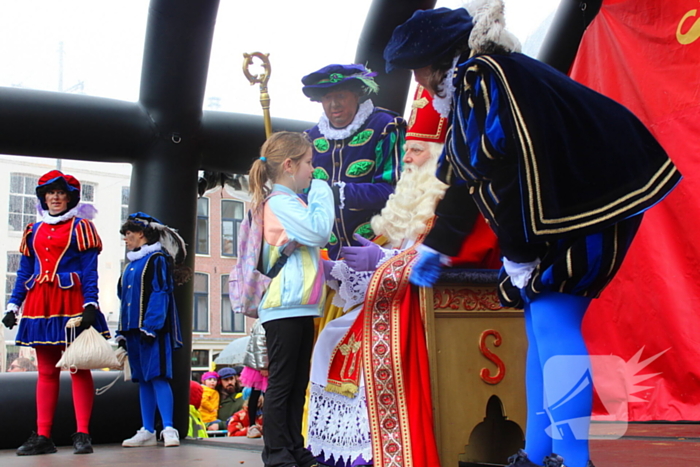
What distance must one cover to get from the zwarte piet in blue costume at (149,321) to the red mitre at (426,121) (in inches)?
88.2

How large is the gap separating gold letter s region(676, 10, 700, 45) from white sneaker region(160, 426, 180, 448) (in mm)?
3770

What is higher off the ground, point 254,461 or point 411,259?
point 411,259

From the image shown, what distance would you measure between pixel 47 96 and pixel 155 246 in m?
1.12

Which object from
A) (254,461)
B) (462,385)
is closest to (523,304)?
(462,385)

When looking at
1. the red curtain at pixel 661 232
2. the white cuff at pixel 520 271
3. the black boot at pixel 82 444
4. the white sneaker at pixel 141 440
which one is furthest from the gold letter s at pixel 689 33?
the black boot at pixel 82 444

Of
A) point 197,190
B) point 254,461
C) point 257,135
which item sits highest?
point 257,135

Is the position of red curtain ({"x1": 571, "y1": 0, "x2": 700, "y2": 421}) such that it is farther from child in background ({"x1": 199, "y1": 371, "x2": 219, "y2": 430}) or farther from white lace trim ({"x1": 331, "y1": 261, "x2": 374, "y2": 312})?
child in background ({"x1": 199, "y1": 371, "x2": 219, "y2": 430})

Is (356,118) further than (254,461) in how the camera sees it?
Yes

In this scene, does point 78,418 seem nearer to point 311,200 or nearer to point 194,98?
point 194,98

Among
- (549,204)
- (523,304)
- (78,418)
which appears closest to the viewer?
(549,204)

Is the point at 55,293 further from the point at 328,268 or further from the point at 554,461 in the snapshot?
the point at 554,461

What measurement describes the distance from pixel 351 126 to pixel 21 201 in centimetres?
361

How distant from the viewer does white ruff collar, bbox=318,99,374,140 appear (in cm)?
355

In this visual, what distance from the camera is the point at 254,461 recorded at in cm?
321
